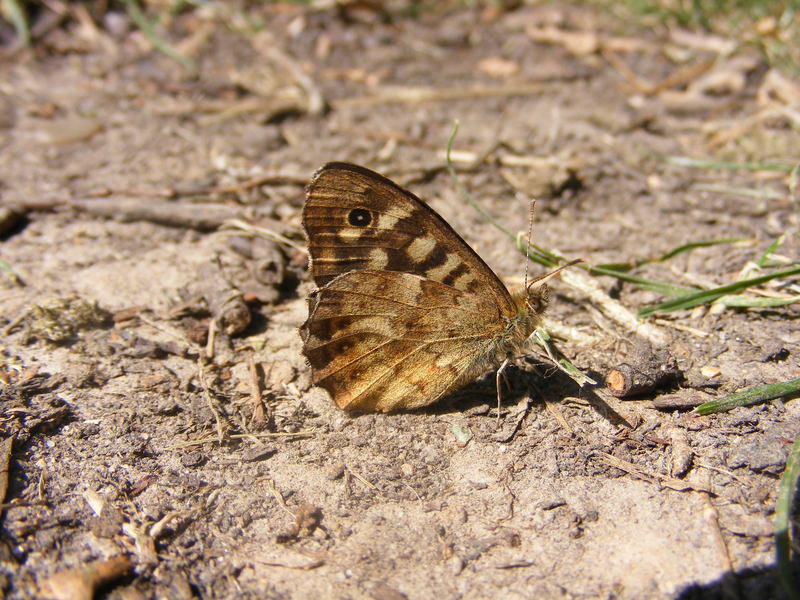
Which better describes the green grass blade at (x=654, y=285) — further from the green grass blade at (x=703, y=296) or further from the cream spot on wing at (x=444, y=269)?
the cream spot on wing at (x=444, y=269)

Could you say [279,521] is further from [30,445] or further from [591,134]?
[591,134]

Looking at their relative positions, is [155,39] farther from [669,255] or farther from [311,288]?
[669,255]

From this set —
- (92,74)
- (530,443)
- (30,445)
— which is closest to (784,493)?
(530,443)

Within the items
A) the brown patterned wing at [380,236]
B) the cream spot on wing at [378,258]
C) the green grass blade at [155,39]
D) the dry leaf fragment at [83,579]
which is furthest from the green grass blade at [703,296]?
the green grass blade at [155,39]

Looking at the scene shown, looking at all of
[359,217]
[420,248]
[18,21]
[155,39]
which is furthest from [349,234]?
[18,21]

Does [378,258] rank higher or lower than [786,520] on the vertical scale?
higher

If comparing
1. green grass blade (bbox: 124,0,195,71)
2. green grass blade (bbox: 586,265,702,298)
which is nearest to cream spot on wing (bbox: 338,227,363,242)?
green grass blade (bbox: 586,265,702,298)
